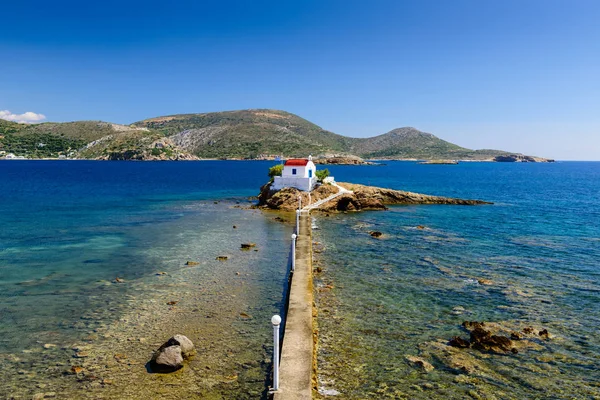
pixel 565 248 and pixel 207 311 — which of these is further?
pixel 565 248

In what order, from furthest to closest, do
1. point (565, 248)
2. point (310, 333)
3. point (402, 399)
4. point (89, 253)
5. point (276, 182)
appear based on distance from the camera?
1. point (276, 182)
2. point (565, 248)
3. point (89, 253)
4. point (310, 333)
5. point (402, 399)

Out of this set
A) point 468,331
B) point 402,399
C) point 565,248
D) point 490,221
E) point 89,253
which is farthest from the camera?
point 490,221

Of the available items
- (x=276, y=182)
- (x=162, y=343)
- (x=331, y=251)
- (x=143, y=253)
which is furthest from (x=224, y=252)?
(x=276, y=182)

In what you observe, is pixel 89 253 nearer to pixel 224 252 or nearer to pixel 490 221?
pixel 224 252

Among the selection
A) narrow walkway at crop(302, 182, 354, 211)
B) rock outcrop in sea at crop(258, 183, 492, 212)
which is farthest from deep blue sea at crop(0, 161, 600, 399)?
rock outcrop in sea at crop(258, 183, 492, 212)

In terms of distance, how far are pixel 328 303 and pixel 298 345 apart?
5106 millimetres

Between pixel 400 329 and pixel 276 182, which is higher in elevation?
pixel 276 182

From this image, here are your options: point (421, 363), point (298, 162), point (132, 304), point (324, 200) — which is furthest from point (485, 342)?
point (298, 162)

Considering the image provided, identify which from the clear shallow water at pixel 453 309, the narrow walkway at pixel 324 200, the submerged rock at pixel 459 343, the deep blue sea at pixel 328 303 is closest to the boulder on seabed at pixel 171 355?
the deep blue sea at pixel 328 303

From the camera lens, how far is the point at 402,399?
9969mm

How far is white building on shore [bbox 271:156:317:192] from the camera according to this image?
172 ft

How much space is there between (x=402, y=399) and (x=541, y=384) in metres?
4.07

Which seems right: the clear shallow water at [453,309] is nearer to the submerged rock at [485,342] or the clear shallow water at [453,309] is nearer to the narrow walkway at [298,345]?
the submerged rock at [485,342]

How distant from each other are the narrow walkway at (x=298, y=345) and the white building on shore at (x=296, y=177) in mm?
33062
